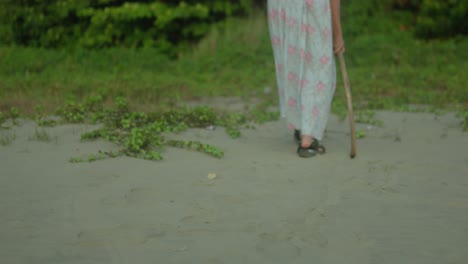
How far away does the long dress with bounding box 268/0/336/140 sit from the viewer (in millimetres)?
5090

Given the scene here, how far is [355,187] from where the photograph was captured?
4.37 metres

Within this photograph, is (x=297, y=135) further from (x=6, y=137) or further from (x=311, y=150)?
(x=6, y=137)

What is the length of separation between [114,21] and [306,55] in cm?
697

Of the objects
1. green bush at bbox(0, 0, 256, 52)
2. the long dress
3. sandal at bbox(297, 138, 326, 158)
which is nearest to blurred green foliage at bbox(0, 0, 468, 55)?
green bush at bbox(0, 0, 256, 52)

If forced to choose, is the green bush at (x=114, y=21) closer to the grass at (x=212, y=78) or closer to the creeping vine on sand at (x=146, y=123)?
the grass at (x=212, y=78)

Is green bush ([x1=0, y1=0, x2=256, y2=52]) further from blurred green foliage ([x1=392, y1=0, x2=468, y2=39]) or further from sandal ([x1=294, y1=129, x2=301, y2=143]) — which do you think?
sandal ([x1=294, y1=129, x2=301, y2=143])

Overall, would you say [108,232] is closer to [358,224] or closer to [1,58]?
[358,224]

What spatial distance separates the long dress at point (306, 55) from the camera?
5.09 meters

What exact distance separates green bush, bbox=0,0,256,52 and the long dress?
5810 millimetres

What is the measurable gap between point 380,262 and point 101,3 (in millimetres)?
9069

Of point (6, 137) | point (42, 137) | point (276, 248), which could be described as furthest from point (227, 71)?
point (276, 248)

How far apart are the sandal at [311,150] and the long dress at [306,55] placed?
103 millimetres

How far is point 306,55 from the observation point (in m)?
5.18

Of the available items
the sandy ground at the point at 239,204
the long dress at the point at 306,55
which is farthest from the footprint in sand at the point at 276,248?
the long dress at the point at 306,55
